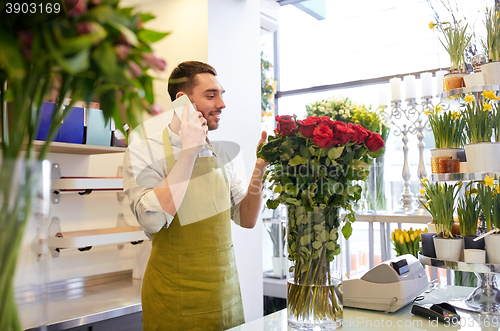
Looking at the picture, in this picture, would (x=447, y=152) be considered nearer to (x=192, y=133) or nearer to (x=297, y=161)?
(x=297, y=161)

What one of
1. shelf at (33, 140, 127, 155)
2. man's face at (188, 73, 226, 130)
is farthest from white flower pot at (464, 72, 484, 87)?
shelf at (33, 140, 127, 155)

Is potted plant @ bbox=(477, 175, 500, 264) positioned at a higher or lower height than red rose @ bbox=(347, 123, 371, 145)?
lower

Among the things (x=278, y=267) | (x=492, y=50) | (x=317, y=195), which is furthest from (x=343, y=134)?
(x=278, y=267)

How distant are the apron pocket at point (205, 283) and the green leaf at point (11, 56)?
121 cm

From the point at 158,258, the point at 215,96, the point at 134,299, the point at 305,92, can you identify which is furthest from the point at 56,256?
the point at 305,92

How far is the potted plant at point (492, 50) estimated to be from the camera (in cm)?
148

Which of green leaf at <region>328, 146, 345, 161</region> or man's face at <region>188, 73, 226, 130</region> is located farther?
man's face at <region>188, 73, 226, 130</region>

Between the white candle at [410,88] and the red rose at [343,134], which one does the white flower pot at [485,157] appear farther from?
the white candle at [410,88]

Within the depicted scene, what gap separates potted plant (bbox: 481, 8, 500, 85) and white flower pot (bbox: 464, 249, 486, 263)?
2.05 ft

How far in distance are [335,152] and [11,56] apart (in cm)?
81

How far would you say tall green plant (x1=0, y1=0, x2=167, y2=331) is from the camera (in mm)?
354

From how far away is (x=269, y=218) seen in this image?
152 inches

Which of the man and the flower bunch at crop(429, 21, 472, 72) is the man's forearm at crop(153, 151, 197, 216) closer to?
the man

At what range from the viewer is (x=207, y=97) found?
5.37 ft
